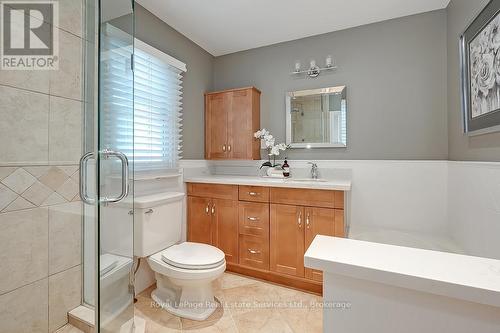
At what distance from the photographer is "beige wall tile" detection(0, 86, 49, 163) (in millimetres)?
1225

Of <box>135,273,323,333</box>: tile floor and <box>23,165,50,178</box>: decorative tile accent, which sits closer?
<box>23,165,50,178</box>: decorative tile accent

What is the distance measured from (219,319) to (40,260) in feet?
3.83

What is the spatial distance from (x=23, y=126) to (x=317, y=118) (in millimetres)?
2350

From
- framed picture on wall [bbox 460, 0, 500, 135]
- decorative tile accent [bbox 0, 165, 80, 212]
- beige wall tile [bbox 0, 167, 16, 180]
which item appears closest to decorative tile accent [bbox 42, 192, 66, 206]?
decorative tile accent [bbox 0, 165, 80, 212]

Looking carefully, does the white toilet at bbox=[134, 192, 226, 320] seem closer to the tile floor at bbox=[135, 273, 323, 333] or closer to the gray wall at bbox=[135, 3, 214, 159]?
the tile floor at bbox=[135, 273, 323, 333]

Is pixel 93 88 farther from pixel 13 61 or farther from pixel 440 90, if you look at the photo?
pixel 440 90

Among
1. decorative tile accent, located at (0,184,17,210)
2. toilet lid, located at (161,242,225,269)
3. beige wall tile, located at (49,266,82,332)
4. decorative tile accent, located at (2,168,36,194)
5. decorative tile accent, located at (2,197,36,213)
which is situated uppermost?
decorative tile accent, located at (2,168,36,194)

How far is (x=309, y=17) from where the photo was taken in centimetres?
222

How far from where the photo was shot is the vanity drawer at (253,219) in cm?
216

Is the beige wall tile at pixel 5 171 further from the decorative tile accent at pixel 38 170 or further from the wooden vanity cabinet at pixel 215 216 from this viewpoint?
the wooden vanity cabinet at pixel 215 216

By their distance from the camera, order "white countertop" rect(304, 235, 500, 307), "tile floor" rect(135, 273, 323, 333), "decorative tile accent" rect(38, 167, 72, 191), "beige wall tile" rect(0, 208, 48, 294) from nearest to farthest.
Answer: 1. "white countertop" rect(304, 235, 500, 307)
2. "beige wall tile" rect(0, 208, 48, 294)
3. "decorative tile accent" rect(38, 167, 72, 191)
4. "tile floor" rect(135, 273, 323, 333)

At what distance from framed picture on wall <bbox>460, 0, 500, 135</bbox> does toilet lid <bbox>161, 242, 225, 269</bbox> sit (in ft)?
5.97

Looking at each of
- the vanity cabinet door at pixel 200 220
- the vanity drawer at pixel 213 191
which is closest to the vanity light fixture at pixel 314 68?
the vanity drawer at pixel 213 191

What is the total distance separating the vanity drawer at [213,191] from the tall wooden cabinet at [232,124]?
0.49m
